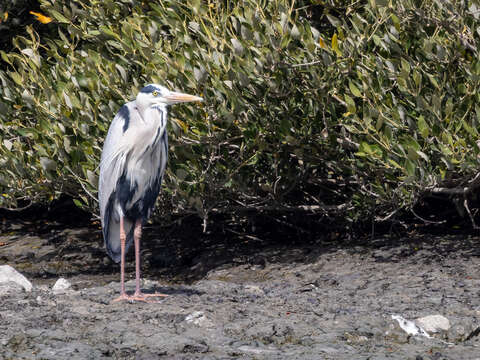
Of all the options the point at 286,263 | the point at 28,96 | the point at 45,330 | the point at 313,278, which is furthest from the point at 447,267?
the point at 28,96

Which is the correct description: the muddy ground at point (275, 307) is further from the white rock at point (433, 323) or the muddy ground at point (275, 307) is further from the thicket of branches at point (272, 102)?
the thicket of branches at point (272, 102)

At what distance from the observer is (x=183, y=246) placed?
10.0 metres

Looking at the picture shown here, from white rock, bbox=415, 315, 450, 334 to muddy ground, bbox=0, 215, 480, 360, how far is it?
0.05 m

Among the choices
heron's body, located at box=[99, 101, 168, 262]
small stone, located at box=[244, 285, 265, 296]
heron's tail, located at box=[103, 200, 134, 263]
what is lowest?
small stone, located at box=[244, 285, 265, 296]

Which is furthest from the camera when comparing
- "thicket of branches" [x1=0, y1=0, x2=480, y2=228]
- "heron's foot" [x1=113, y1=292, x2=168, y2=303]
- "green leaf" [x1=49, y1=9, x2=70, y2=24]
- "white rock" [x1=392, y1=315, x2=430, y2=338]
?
"green leaf" [x1=49, y1=9, x2=70, y2=24]

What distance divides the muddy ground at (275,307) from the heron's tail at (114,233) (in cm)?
33

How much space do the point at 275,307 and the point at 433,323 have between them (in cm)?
124

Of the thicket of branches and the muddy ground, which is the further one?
the thicket of branches

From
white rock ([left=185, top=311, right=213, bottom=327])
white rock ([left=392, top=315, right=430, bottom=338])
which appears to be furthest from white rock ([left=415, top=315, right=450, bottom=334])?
white rock ([left=185, top=311, right=213, bottom=327])

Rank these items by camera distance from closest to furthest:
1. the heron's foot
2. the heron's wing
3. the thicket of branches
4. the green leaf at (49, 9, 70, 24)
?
1. the heron's foot
2. the heron's wing
3. the thicket of branches
4. the green leaf at (49, 9, 70, 24)

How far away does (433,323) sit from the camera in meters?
5.38

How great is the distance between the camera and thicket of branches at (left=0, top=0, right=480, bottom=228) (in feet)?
22.7

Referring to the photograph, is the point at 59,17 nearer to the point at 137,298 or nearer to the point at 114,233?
the point at 114,233

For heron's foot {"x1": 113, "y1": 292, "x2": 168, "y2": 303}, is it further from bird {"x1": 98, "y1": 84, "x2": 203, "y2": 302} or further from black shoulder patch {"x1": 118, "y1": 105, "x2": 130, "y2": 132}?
black shoulder patch {"x1": 118, "y1": 105, "x2": 130, "y2": 132}
